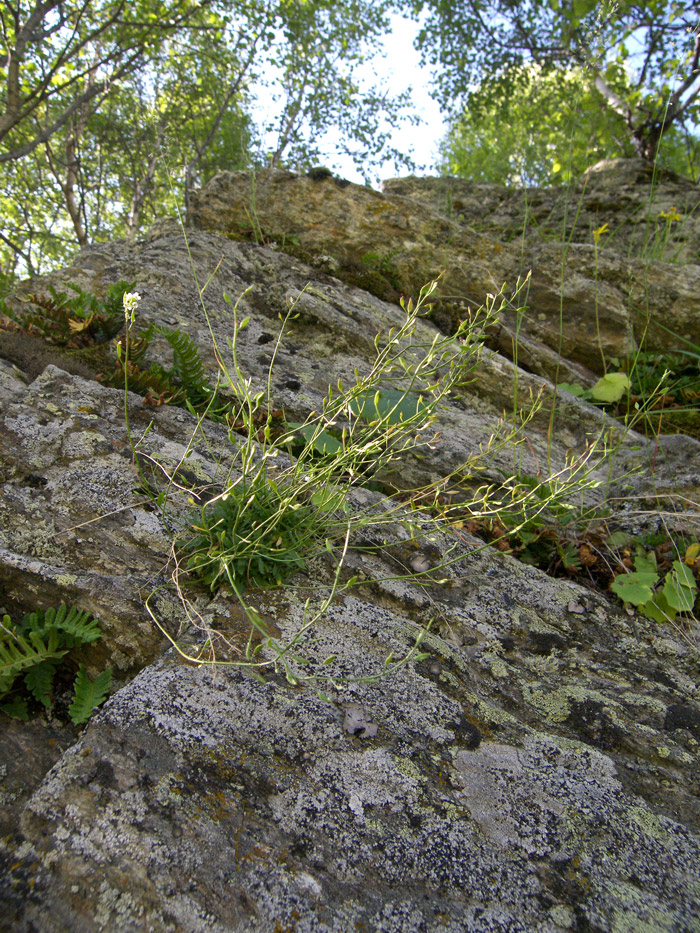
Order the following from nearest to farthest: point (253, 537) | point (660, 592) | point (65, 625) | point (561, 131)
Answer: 1. point (65, 625)
2. point (253, 537)
3. point (660, 592)
4. point (561, 131)

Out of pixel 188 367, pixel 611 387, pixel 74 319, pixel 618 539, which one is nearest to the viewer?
pixel 618 539

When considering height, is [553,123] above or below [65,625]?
above

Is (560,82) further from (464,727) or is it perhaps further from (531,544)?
(464,727)

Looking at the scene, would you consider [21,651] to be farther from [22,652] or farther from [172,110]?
[172,110]

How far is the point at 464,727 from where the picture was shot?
196cm

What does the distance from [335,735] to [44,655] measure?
103cm

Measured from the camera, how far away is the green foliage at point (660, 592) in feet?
9.14

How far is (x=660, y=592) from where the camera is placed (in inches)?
117

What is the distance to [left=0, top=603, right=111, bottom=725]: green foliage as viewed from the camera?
1785 mm

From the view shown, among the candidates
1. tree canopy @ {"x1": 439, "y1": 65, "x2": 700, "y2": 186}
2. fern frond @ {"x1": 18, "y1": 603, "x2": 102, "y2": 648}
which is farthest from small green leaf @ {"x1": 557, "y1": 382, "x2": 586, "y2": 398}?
tree canopy @ {"x1": 439, "y1": 65, "x2": 700, "y2": 186}

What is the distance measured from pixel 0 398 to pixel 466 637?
2.70m

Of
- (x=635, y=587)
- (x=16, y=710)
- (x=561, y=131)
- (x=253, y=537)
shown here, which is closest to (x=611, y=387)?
(x=635, y=587)

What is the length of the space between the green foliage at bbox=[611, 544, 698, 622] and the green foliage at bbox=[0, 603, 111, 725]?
8.19 feet

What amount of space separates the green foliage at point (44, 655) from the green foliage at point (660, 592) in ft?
8.19
